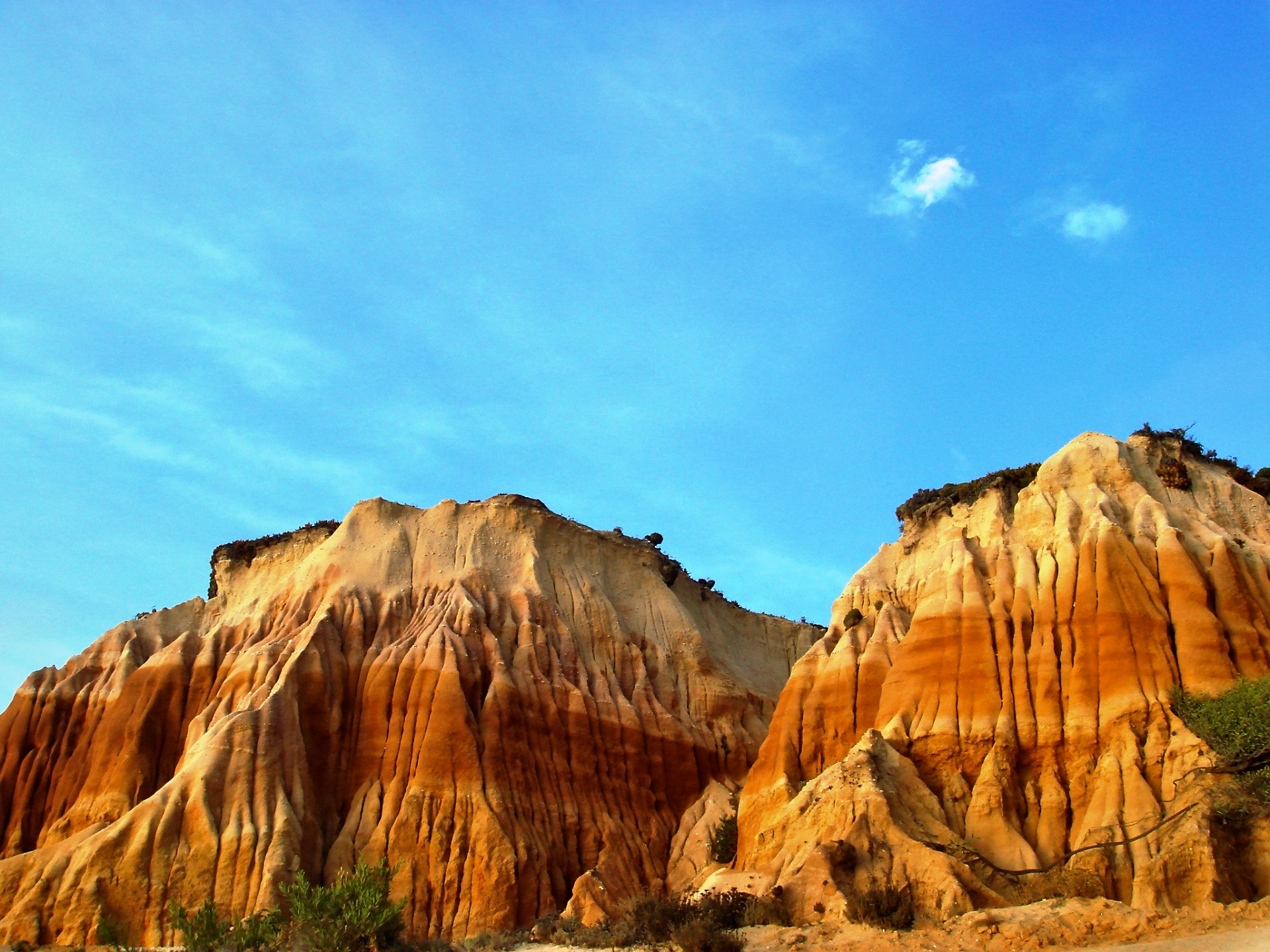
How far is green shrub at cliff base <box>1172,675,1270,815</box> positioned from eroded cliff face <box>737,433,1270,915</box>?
0.43m

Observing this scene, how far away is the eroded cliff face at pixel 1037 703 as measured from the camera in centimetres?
2534

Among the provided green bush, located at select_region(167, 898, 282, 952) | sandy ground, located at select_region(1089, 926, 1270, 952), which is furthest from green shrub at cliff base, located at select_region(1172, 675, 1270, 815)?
green bush, located at select_region(167, 898, 282, 952)

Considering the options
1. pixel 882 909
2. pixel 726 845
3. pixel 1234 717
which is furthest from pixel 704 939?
pixel 726 845

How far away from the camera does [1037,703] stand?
30141 mm

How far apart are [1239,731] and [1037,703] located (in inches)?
205

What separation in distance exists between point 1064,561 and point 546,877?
57.3 feet

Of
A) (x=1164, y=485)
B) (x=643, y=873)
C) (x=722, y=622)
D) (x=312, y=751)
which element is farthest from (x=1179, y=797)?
(x=722, y=622)

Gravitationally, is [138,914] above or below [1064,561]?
below

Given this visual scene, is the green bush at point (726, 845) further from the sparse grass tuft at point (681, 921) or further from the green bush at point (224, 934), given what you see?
the green bush at point (224, 934)

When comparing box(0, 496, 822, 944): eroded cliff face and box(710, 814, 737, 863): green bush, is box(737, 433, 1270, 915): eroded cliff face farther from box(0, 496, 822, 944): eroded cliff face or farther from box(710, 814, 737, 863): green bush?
box(0, 496, 822, 944): eroded cliff face

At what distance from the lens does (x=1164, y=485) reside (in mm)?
34906

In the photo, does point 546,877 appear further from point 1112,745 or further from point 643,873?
point 1112,745

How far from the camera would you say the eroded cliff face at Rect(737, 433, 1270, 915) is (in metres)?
25.3

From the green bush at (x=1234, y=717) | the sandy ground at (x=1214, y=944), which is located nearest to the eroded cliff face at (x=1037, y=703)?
the green bush at (x=1234, y=717)
